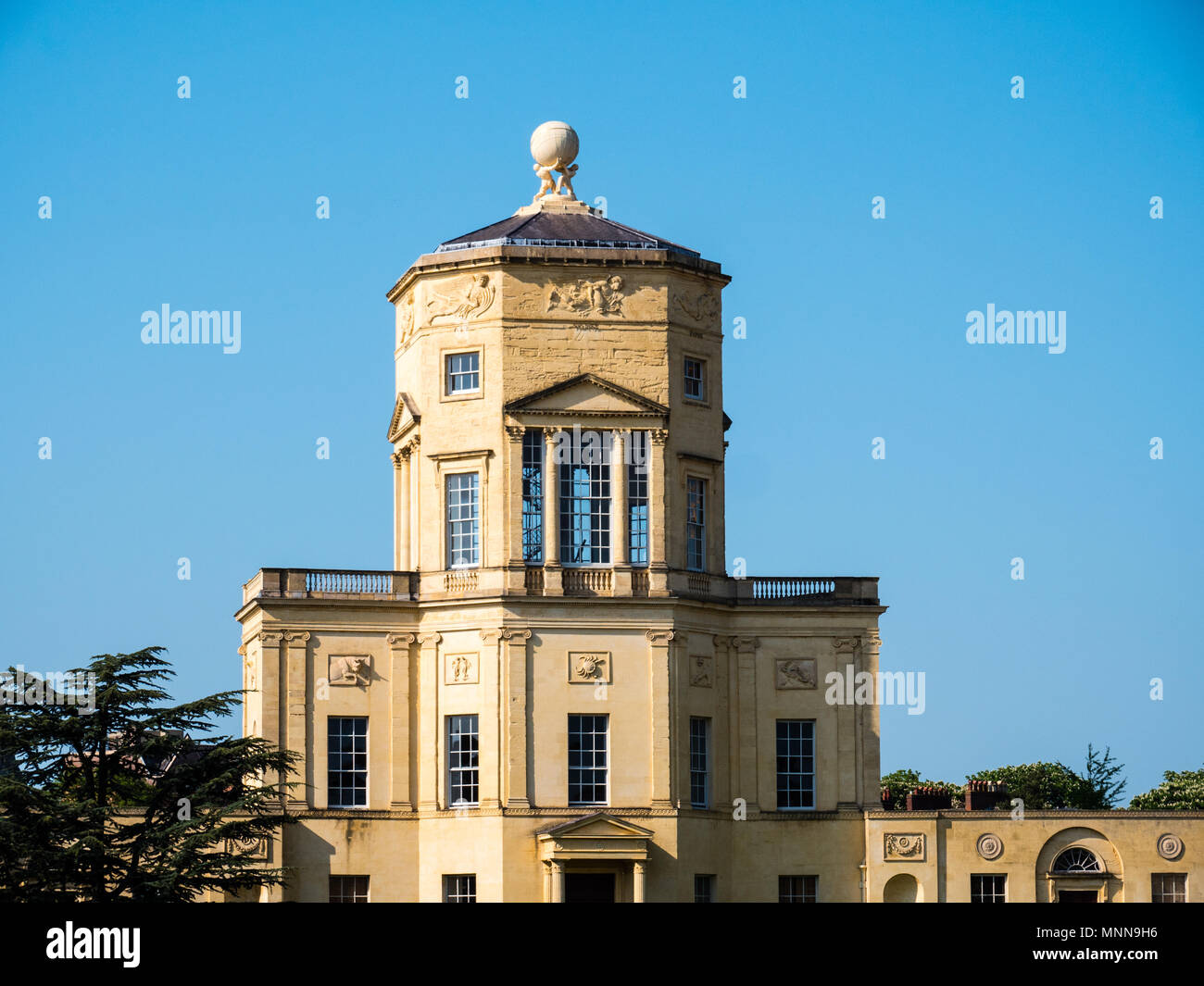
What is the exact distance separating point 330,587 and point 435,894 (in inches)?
335

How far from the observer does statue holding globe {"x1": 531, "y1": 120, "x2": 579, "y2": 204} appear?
64.9 meters

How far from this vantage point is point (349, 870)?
192ft

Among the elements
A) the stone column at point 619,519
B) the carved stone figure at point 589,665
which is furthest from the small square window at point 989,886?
the stone column at point 619,519

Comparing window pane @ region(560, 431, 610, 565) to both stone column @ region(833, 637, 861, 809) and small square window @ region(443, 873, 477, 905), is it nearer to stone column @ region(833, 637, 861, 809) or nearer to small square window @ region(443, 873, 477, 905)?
stone column @ region(833, 637, 861, 809)

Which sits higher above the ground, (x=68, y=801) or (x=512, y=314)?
(x=512, y=314)

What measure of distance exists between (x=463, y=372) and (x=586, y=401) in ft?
11.5

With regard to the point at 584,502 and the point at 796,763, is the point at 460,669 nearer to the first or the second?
the point at 584,502

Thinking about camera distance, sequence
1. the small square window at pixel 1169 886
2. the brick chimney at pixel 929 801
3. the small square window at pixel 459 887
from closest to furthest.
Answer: the small square window at pixel 459 887
the small square window at pixel 1169 886
the brick chimney at pixel 929 801

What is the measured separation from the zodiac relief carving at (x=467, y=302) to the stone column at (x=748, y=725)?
11263 millimetres

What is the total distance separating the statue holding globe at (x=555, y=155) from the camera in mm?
64938

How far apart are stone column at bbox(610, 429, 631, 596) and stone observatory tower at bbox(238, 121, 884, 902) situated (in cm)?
8

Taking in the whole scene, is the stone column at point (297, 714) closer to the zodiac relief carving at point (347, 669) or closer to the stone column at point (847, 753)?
the zodiac relief carving at point (347, 669)
